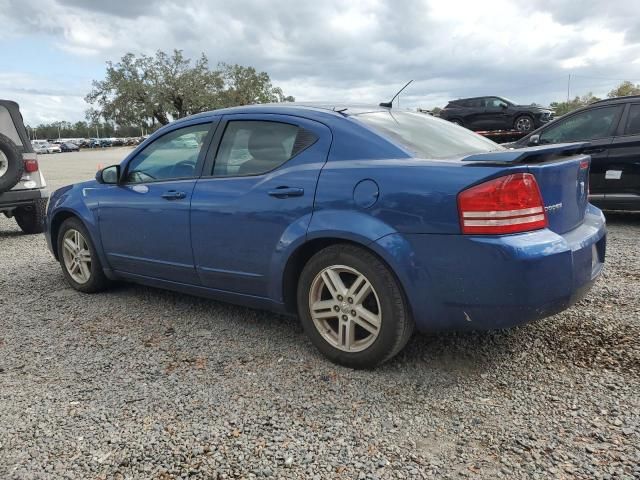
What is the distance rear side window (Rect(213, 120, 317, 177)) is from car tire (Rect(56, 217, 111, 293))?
1668mm

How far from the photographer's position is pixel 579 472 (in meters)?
2.16

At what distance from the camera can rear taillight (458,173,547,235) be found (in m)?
2.63

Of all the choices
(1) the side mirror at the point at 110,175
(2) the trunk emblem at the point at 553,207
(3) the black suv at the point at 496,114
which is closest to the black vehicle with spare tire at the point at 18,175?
(1) the side mirror at the point at 110,175

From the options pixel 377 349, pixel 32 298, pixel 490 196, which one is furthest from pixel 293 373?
pixel 32 298

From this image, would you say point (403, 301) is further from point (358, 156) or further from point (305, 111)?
point (305, 111)

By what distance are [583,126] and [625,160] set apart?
810 millimetres

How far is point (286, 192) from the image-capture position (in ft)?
10.6

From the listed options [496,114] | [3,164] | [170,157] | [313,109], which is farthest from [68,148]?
[313,109]

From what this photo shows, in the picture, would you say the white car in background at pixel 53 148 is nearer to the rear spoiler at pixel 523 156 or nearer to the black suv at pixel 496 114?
the black suv at pixel 496 114

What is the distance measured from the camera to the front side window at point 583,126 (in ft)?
23.5

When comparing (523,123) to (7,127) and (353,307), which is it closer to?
(7,127)

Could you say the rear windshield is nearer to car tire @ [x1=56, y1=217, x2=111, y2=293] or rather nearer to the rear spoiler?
the rear spoiler

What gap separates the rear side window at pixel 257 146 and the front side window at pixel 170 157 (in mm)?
247

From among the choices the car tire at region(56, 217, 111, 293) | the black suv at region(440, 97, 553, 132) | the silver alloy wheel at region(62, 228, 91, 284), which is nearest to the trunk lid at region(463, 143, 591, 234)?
the car tire at region(56, 217, 111, 293)
